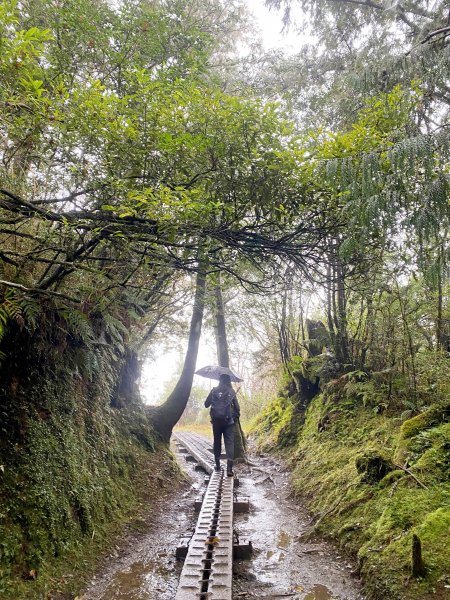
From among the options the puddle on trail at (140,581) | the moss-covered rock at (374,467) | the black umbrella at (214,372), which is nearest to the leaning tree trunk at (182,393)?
the black umbrella at (214,372)

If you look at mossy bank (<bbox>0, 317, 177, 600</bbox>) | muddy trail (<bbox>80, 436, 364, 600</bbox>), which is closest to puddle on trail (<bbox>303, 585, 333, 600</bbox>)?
muddy trail (<bbox>80, 436, 364, 600</bbox>)

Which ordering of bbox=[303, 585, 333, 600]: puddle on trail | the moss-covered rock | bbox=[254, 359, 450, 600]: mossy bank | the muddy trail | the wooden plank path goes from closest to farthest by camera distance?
1. the wooden plank path
2. bbox=[254, 359, 450, 600]: mossy bank
3. bbox=[303, 585, 333, 600]: puddle on trail
4. the muddy trail
5. the moss-covered rock

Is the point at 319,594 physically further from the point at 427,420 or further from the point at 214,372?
the point at 214,372

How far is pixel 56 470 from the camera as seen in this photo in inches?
191

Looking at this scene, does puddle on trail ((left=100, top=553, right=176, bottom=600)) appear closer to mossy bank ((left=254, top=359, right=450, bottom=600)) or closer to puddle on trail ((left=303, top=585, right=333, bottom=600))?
puddle on trail ((left=303, top=585, right=333, bottom=600))

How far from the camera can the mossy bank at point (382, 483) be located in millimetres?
3830

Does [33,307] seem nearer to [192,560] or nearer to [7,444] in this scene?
[7,444]

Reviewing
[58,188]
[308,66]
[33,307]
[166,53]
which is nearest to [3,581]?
[33,307]

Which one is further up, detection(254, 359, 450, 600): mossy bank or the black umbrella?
the black umbrella

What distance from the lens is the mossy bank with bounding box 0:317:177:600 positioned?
386 centimetres

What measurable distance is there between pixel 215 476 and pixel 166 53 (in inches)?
321

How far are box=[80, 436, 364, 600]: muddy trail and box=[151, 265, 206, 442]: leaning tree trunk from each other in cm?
314

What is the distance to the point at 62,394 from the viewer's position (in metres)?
5.83

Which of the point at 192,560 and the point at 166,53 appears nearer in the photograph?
the point at 192,560
